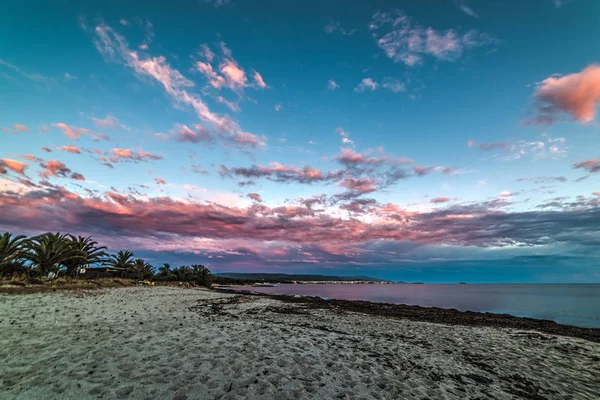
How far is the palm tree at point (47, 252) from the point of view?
3466 centimetres

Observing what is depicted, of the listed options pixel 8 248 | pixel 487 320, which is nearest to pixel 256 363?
pixel 487 320

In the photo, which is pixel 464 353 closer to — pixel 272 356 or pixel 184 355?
pixel 272 356

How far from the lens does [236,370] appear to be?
295 inches

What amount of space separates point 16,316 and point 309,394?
1484cm

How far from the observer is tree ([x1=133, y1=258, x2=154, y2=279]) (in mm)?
59531

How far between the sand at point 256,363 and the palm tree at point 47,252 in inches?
→ 1088

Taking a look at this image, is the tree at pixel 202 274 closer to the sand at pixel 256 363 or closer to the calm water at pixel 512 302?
the calm water at pixel 512 302

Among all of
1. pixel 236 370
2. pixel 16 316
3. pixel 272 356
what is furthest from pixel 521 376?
pixel 16 316

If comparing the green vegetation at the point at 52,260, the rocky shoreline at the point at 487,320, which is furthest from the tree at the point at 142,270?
the rocky shoreline at the point at 487,320

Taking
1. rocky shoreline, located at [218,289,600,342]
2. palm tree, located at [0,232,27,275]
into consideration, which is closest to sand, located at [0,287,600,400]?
rocky shoreline, located at [218,289,600,342]

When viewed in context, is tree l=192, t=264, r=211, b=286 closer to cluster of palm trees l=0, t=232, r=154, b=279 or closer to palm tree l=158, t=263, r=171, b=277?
palm tree l=158, t=263, r=171, b=277

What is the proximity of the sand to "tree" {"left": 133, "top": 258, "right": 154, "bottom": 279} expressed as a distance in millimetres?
50757

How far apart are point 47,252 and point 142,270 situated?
1061 inches

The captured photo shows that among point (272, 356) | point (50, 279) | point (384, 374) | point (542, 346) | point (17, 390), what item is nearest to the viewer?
point (17, 390)
